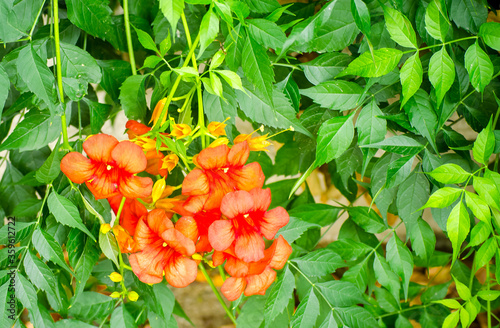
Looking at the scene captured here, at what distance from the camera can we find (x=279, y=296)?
2.30 ft

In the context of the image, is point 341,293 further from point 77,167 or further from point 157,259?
point 77,167

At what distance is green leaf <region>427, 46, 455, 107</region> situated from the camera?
1.83 ft

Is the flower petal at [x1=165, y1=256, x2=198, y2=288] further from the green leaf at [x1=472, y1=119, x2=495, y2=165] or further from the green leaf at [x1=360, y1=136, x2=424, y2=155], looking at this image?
the green leaf at [x1=472, y1=119, x2=495, y2=165]

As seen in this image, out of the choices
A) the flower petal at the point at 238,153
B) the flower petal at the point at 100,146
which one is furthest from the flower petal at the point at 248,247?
the flower petal at the point at 100,146

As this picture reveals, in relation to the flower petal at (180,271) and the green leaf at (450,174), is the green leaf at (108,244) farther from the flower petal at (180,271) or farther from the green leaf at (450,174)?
the green leaf at (450,174)

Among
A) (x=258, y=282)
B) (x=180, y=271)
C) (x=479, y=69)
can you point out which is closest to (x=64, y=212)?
(x=180, y=271)

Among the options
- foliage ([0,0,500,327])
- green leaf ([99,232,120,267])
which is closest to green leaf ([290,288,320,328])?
foliage ([0,0,500,327])

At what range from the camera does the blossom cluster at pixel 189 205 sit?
19.2 inches

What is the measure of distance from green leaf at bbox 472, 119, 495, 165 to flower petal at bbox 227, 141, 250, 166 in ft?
1.28

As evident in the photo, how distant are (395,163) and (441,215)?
172mm

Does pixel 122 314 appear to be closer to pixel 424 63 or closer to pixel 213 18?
pixel 213 18

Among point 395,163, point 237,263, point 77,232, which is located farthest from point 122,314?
point 395,163

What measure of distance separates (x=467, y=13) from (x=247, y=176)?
48 cm

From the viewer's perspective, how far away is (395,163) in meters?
0.64
